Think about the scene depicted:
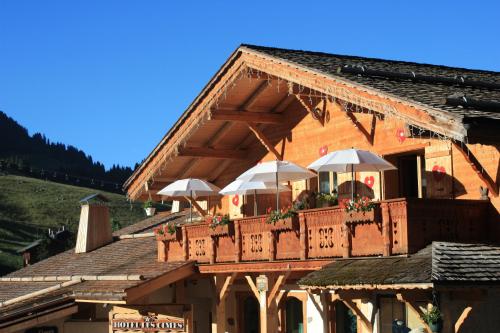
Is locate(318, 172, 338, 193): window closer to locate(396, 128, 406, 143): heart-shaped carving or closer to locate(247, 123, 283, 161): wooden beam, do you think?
locate(247, 123, 283, 161): wooden beam

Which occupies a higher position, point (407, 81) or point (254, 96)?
point (254, 96)

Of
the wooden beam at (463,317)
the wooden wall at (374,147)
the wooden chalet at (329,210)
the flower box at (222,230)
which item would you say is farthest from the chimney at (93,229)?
the wooden beam at (463,317)

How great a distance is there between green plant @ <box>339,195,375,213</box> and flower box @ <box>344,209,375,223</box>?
0.06m

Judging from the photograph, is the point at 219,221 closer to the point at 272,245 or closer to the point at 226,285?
the point at 226,285

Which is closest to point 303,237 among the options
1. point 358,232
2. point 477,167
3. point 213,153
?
point 358,232

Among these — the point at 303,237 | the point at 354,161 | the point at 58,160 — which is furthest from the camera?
the point at 58,160

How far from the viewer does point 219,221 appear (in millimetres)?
21609

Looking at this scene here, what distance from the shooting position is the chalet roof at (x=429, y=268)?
1498 cm

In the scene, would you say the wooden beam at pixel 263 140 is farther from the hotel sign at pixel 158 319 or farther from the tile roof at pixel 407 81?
the hotel sign at pixel 158 319

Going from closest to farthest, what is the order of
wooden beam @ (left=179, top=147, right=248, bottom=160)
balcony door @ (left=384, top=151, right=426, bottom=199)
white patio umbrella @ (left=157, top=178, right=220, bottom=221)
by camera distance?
balcony door @ (left=384, top=151, right=426, bottom=199) < white patio umbrella @ (left=157, top=178, right=220, bottom=221) < wooden beam @ (left=179, top=147, right=248, bottom=160)

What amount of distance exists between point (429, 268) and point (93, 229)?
17919 millimetres

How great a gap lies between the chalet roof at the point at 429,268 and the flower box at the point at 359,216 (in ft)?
2.38

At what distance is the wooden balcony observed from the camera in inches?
648

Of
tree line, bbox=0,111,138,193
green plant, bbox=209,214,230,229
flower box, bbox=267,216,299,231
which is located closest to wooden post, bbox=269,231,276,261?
flower box, bbox=267,216,299,231
